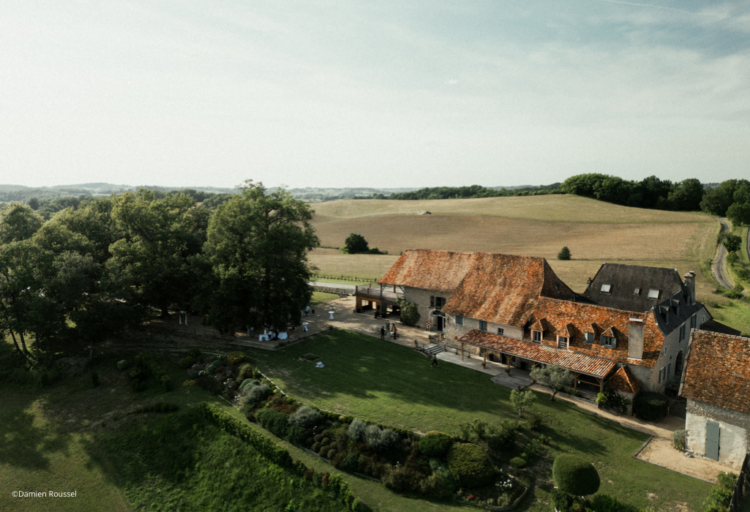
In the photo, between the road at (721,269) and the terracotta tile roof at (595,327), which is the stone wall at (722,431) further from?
the road at (721,269)

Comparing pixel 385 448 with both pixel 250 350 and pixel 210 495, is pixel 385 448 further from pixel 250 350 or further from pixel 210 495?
pixel 250 350

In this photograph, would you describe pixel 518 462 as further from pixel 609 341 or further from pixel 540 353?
pixel 609 341

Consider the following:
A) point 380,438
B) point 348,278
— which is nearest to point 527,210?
point 348,278

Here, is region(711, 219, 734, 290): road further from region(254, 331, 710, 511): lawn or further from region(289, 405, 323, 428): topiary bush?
region(289, 405, 323, 428): topiary bush

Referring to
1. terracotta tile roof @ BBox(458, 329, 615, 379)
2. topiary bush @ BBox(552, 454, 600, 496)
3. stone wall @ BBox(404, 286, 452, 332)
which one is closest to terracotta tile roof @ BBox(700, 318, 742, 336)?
terracotta tile roof @ BBox(458, 329, 615, 379)

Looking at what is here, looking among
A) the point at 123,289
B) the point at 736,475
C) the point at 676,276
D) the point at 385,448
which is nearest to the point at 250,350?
the point at 123,289

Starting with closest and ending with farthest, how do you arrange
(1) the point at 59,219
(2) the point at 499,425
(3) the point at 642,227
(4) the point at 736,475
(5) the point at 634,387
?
(4) the point at 736,475 < (2) the point at 499,425 < (5) the point at 634,387 < (1) the point at 59,219 < (3) the point at 642,227

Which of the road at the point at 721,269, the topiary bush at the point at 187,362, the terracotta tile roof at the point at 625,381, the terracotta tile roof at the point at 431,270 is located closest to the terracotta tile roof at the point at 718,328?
the terracotta tile roof at the point at 625,381
